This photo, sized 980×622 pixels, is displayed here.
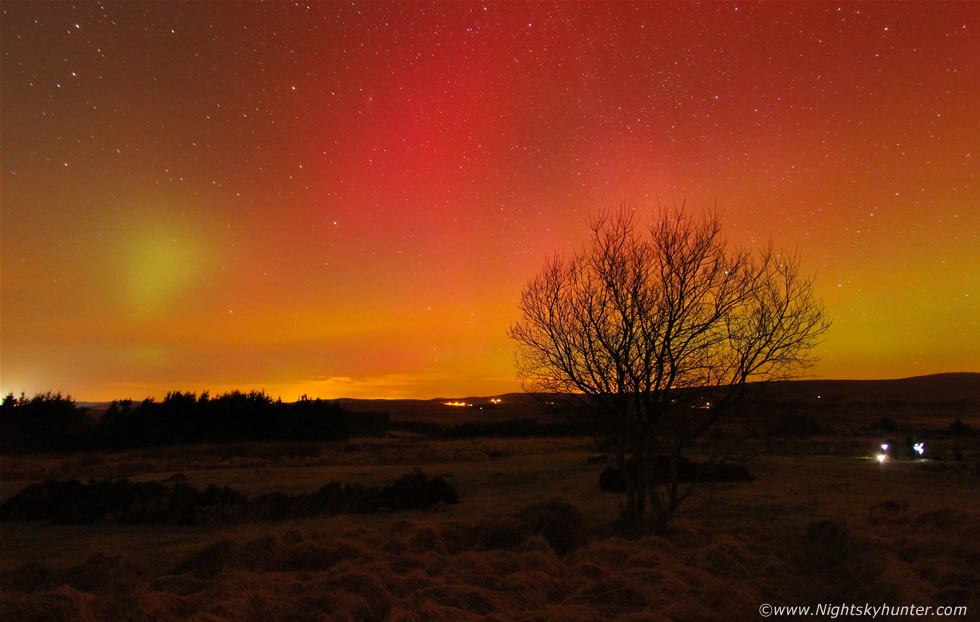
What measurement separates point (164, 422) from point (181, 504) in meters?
37.5

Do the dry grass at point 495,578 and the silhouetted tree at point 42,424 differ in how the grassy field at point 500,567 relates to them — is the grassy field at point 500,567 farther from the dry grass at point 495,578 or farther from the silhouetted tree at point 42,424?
the silhouetted tree at point 42,424

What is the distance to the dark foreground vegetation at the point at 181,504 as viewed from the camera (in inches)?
511

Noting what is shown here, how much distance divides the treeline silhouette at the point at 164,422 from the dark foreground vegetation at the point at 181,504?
33.1m

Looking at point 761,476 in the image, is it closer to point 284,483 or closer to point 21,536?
point 284,483

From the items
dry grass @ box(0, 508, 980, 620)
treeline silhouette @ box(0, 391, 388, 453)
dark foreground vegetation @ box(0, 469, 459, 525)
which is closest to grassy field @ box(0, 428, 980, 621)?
dry grass @ box(0, 508, 980, 620)

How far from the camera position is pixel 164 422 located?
45.6 m

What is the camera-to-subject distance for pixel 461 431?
185ft

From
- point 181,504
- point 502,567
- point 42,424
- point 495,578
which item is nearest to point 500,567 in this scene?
point 502,567

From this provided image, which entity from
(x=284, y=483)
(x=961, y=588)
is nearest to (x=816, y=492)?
(x=961, y=588)

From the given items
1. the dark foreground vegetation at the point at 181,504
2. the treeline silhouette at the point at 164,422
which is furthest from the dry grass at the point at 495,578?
the treeline silhouette at the point at 164,422

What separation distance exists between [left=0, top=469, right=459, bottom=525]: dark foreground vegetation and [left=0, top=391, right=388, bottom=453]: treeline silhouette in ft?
109

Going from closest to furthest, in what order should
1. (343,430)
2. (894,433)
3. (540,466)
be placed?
(540,466)
(894,433)
(343,430)

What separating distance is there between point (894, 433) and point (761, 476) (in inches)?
1196

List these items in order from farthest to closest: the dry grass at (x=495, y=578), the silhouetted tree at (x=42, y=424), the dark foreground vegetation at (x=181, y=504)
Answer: the silhouetted tree at (x=42, y=424)
the dark foreground vegetation at (x=181, y=504)
the dry grass at (x=495, y=578)
